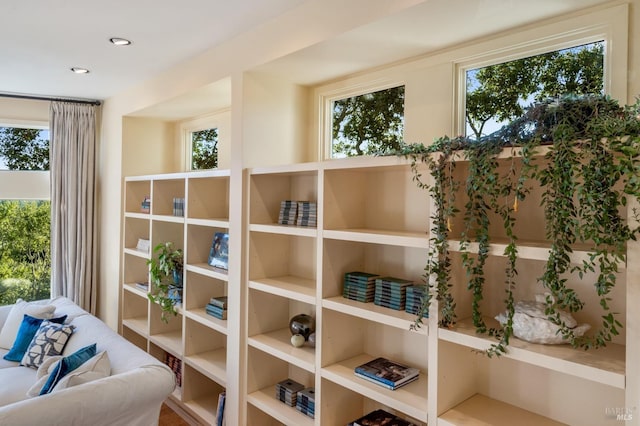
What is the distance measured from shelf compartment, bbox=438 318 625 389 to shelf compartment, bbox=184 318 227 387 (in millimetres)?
1990

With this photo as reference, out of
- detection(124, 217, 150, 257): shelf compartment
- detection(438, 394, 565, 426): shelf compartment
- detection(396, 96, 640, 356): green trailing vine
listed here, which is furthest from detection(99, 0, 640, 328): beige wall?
detection(438, 394, 565, 426): shelf compartment

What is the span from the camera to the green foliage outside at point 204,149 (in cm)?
378

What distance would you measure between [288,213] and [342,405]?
3.59 ft

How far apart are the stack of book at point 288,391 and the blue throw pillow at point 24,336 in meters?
1.90

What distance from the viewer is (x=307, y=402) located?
2.45m

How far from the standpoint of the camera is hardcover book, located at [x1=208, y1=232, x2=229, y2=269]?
10.3ft

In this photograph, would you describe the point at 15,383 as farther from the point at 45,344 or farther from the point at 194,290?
the point at 194,290

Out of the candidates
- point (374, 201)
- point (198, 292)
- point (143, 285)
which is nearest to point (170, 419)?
point (198, 292)

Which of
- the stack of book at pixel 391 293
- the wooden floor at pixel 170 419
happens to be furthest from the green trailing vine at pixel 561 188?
the wooden floor at pixel 170 419

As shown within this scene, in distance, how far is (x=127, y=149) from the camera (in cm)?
415

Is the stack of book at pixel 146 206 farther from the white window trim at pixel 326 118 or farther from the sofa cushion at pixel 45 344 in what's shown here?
the white window trim at pixel 326 118

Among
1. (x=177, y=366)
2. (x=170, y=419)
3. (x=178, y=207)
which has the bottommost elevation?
(x=170, y=419)

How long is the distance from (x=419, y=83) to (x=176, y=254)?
2.30 m

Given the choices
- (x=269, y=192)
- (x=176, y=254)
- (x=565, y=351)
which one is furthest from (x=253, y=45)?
(x=565, y=351)
